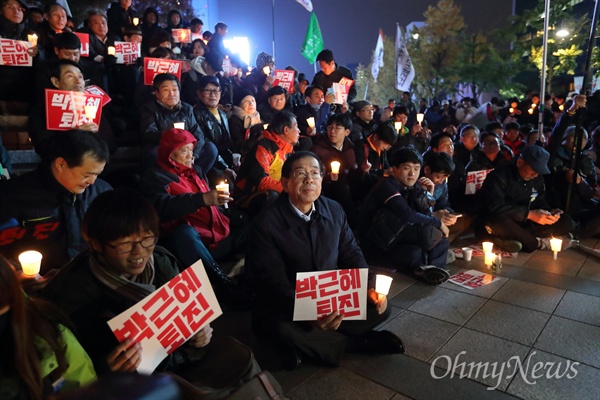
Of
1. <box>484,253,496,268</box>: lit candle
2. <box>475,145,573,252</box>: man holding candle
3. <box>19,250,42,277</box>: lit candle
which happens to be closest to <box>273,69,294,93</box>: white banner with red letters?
<box>475,145,573,252</box>: man holding candle

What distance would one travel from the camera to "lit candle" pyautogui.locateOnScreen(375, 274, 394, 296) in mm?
3119

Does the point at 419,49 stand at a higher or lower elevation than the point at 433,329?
higher

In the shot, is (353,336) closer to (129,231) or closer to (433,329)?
(433,329)

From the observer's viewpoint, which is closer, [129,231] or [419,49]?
[129,231]

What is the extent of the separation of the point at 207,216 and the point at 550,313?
11.0ft

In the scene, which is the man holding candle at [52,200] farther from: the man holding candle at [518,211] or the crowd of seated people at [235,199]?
the man holding candle at [518,211]

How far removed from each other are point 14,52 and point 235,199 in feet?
11.3

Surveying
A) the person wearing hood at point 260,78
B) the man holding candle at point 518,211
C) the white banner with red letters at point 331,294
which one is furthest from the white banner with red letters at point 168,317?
the person wearing hood at point 260,78

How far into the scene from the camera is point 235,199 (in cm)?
516

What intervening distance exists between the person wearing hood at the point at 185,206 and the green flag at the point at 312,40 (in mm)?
10536

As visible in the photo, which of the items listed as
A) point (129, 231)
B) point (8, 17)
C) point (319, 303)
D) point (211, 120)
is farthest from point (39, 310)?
point (8, 17)

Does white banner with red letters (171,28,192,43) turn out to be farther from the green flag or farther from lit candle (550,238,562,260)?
lit candle (550,238,562,260)

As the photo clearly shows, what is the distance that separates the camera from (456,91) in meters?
31.8

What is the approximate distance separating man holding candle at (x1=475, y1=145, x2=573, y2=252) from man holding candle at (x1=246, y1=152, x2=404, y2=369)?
3335 millimetres
